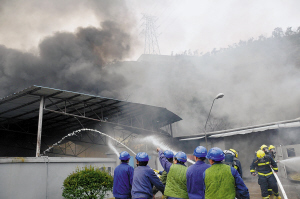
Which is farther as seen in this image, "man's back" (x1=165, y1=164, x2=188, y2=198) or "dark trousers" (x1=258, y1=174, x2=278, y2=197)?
"dark trousers" (x1=258, y1=174, x2=278, y2=197)

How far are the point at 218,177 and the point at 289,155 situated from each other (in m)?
11.8

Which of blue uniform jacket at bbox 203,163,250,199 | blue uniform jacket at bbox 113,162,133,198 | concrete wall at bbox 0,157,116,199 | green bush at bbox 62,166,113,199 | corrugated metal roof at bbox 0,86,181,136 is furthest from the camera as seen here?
corrugated metal roof at bbox 0,86,181,136

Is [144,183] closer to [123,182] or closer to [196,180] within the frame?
[123,182]

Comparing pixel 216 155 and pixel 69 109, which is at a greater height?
pixel 69 109

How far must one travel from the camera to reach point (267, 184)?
6797 millimetres

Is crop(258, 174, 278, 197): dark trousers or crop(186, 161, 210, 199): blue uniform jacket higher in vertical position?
crop(186, 161, 210, 199): blue uniform jacket

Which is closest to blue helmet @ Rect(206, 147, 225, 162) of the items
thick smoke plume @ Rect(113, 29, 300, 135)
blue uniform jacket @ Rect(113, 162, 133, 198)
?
blue uniform jacket @ Rect(113, 162, 133, 198)

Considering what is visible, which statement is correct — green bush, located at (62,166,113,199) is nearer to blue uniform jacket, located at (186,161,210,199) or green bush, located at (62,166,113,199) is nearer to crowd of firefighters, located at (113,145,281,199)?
crowd of firefighters, located at (113,145,281,199)

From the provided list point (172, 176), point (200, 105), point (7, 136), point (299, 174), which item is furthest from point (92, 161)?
point (200, 105)


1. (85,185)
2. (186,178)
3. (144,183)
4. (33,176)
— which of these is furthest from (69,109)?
(186,178)

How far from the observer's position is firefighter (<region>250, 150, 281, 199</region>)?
669 cm

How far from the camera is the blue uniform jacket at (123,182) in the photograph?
4.60m

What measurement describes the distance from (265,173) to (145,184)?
450cm

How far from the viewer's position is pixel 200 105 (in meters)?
46.8
